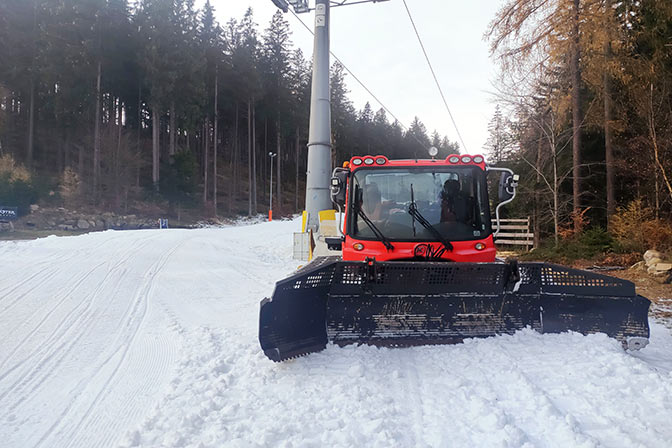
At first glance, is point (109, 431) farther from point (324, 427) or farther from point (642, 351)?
point (642, 351)

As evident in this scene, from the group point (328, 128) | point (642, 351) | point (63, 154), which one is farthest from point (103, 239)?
point (63, 154)

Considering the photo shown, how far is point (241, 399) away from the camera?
10.6 feet

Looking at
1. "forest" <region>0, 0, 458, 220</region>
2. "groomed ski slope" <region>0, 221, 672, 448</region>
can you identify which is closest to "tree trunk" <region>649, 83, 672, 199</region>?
"groomed ski slope" <region>0, 221, 672, 448</region>

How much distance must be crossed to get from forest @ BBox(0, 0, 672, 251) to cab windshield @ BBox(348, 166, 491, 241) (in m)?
9.37

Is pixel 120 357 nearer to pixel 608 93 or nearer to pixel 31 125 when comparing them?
pixel 608 93

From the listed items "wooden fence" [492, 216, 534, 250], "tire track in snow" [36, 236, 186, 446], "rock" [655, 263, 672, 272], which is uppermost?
"wooden fence" [492, 216, 534, 250]

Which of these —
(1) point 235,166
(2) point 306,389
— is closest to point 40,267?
(2) point 306,389

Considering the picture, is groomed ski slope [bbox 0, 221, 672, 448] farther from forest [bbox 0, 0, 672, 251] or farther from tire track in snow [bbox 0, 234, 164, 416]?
forest [bbox 0, 0, 672, 251]

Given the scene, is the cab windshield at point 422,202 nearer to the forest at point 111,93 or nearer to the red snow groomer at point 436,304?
the red snow groomer at point 436,304

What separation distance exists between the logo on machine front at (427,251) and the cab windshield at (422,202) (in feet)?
0.40

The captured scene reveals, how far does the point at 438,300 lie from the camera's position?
4105 mm

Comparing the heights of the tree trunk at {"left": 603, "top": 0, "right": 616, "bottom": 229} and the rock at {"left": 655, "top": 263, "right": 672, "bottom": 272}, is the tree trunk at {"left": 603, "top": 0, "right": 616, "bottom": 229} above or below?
above

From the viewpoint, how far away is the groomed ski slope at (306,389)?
2.69 meters

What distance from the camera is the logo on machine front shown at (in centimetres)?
480
